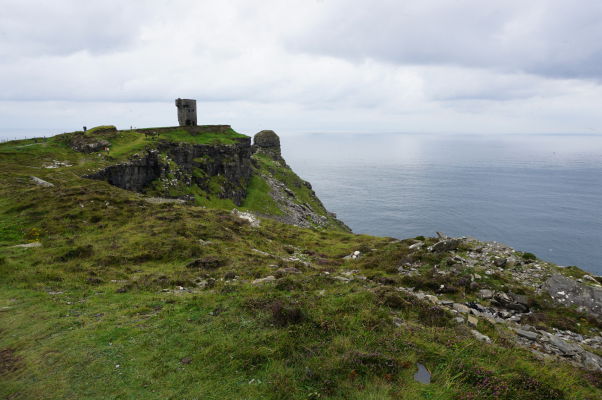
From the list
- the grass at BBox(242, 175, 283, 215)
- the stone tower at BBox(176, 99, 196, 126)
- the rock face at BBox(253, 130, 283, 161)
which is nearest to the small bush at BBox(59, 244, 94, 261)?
the grass at BBox(242, 175, 283, 215)

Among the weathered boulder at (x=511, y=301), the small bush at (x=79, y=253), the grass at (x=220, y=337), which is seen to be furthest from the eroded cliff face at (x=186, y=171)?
the weathered boulder at (x=511, y=301)

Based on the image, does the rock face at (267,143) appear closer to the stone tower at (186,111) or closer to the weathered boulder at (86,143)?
the stone tower at (186,111)

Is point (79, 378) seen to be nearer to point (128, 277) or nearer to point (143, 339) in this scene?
point (143, 339)

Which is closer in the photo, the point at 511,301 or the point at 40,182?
the point at 511,301

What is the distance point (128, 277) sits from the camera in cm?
1933

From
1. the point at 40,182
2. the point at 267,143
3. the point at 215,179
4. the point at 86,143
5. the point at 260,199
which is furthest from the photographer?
the point at 267,143

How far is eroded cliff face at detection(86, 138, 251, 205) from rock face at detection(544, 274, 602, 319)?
2134 inches

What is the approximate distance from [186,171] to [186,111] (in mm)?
23139

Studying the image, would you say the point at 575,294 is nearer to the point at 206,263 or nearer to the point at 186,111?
the point at 206,263

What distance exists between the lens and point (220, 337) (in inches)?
450

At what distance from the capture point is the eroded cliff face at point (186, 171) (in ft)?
184

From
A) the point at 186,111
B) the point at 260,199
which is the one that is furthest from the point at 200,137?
the point at 260,199

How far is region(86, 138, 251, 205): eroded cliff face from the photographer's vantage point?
184ft

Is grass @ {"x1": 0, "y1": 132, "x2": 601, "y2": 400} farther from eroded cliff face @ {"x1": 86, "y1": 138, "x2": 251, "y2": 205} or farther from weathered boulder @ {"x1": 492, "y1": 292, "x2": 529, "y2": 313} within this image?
eroded cliff face @ {"x1": 86, "y1": 138, "x2": 251, "y2": 205}
